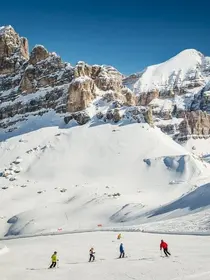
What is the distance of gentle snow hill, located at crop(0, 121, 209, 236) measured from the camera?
7762 centimetres

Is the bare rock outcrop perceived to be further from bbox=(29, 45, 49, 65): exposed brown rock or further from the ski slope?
the ski slope

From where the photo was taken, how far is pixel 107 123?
4744 inches

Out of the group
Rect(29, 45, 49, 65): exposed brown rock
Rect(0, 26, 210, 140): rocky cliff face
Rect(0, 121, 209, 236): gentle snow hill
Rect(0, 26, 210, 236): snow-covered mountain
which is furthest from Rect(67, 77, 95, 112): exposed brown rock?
Rect(29, 45, 49, 65): exposed brown rock

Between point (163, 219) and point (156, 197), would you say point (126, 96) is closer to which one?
point (156, 197)

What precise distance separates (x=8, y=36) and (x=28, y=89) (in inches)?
→ 1241

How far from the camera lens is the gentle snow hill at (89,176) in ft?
255

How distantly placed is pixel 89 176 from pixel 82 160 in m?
7.48

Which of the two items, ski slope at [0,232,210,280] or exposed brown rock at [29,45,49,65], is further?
exposed brown rock at [29,45,49,65]

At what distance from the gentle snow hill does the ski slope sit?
2089 cm

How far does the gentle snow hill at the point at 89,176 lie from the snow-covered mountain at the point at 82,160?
217mm

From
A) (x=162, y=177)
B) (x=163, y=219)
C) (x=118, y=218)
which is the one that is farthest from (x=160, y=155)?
(x=163, y=219)

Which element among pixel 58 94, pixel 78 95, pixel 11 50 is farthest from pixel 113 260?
pixel 11 50

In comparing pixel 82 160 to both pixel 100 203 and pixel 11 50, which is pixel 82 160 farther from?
pixel 11 50

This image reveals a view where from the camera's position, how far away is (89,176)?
330 ft
